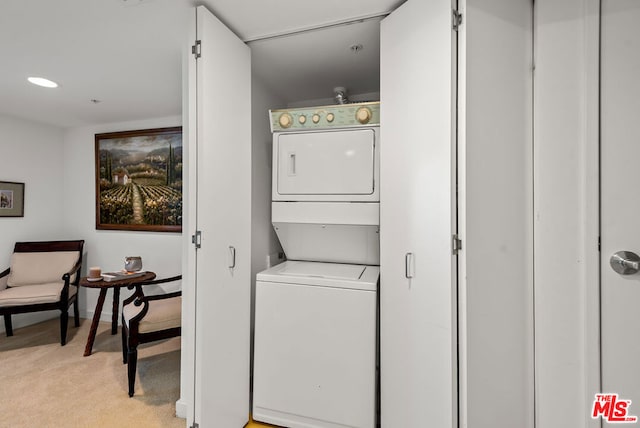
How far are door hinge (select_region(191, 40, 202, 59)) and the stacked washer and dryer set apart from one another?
0.59 meters

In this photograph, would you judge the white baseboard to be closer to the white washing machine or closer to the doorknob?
the white washing machine

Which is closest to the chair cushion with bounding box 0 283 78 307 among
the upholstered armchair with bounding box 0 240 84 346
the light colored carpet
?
the upholstered armchair with bounding box 0 240 84 346

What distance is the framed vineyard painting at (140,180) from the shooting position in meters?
3.07

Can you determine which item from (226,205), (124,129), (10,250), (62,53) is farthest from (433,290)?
(10,250)

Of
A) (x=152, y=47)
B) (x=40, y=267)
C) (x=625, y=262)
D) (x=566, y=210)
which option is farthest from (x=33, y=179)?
(x=625, y=262)

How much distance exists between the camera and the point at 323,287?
1.62 m

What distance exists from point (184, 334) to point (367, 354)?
111 cm

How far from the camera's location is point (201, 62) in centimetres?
134

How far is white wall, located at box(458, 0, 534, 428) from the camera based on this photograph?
114 cm

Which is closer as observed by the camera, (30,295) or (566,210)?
(566,210)

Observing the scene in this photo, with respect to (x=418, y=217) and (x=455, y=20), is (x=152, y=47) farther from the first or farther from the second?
(x=418, y=217)

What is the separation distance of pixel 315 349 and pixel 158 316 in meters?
1.25

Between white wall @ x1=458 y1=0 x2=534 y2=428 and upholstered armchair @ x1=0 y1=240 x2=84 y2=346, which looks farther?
upholstered armchair @ x1=0 y1=240 x2=84 y2=346

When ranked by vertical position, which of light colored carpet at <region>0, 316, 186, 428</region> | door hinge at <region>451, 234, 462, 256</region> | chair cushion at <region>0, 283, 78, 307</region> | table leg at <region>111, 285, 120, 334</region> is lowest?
light colored carpet at <region>0, 316, 186, 428</region>
